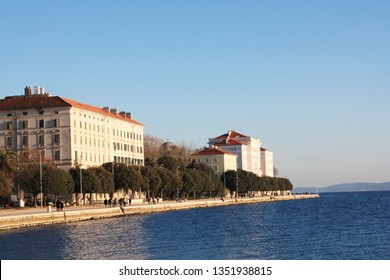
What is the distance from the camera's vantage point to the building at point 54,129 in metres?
116

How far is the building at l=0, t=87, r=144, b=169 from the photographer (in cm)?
11650

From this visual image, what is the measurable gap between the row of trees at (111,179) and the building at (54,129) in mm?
6471

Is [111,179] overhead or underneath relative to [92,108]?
underneath

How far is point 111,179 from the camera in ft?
354

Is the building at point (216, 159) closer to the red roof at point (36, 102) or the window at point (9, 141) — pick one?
the red roof at point (36, 102)

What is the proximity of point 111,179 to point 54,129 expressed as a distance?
580 inches

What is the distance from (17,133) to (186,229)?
60618 millimetres

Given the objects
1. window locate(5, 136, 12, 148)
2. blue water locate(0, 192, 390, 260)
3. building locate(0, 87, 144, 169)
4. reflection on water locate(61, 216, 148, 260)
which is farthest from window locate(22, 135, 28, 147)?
blue water locate(0, 192, 390, 260)

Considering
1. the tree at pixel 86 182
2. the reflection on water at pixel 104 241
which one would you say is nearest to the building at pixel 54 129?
the tree at pixel 86 182

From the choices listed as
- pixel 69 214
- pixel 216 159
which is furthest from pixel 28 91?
pixel 216 159

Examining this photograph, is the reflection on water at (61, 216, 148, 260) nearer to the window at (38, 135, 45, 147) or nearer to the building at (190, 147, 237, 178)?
the window at (38, 135, 45, 147)

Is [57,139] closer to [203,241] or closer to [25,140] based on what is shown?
[25,140]
